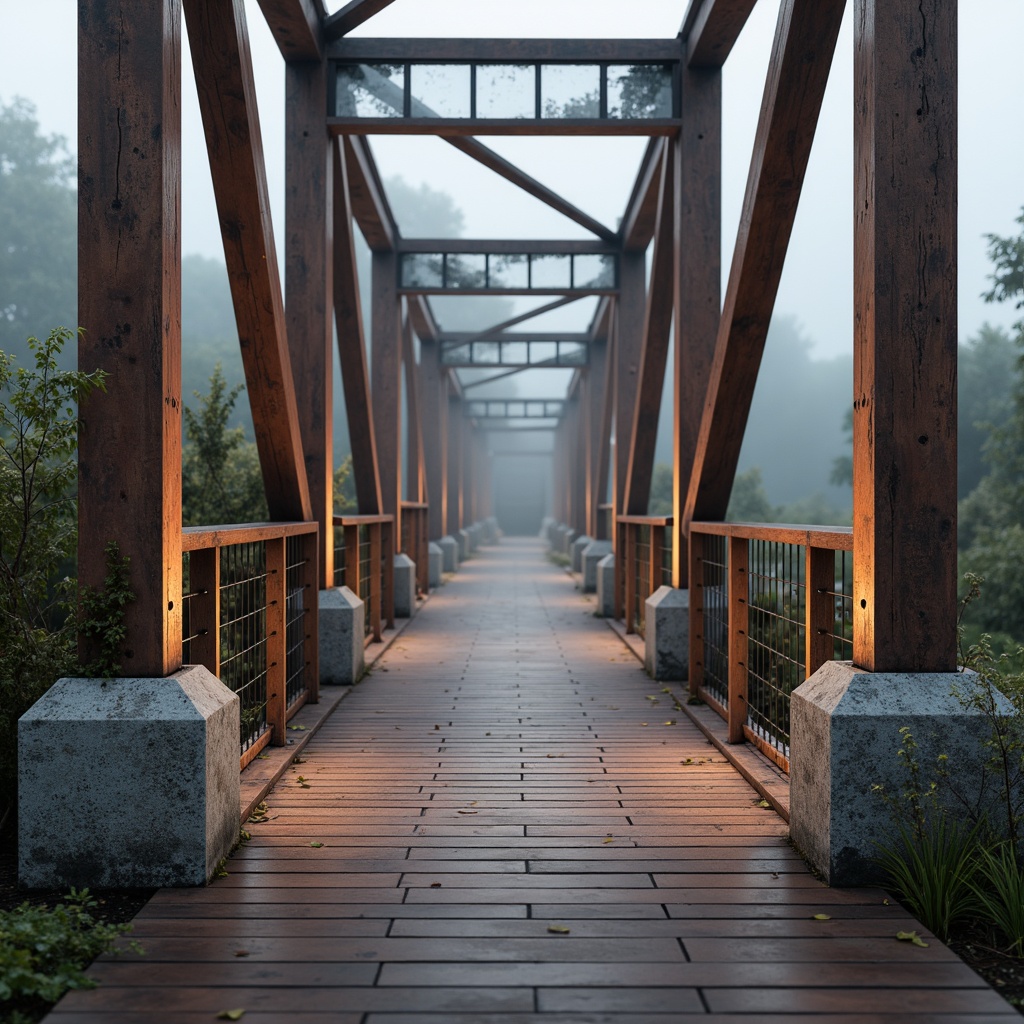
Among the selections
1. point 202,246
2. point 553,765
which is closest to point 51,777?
point 553,765

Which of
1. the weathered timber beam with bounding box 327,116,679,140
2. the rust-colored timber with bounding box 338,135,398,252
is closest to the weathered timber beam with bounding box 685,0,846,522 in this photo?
the weathered timber beam with bounding box 327,116,679,140

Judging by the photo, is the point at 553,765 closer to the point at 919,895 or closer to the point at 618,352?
the point at 919,895

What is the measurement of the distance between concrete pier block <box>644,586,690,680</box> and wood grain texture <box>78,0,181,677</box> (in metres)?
4.11

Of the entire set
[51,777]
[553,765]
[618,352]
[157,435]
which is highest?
[618,352]

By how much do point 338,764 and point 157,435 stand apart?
6.52 ft

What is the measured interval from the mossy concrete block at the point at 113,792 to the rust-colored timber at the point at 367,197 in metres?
5.13

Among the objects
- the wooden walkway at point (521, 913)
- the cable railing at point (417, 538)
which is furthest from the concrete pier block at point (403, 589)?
the wooden walkway at point (521, 913)

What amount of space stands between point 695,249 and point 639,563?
11.3ft

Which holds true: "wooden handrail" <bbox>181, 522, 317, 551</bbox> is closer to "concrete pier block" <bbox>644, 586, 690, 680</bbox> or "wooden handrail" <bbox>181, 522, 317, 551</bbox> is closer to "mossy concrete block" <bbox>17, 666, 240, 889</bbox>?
"mossy concrete block" <bbox>17, 666, 240, 889</bbox>

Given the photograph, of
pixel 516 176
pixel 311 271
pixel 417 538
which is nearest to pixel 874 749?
pixel 311 271

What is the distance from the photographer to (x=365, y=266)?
52.6m

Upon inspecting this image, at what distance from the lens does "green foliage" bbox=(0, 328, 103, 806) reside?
10.3 feet

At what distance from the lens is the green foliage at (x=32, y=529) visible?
3.13m

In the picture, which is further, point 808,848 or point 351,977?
point 808,848
